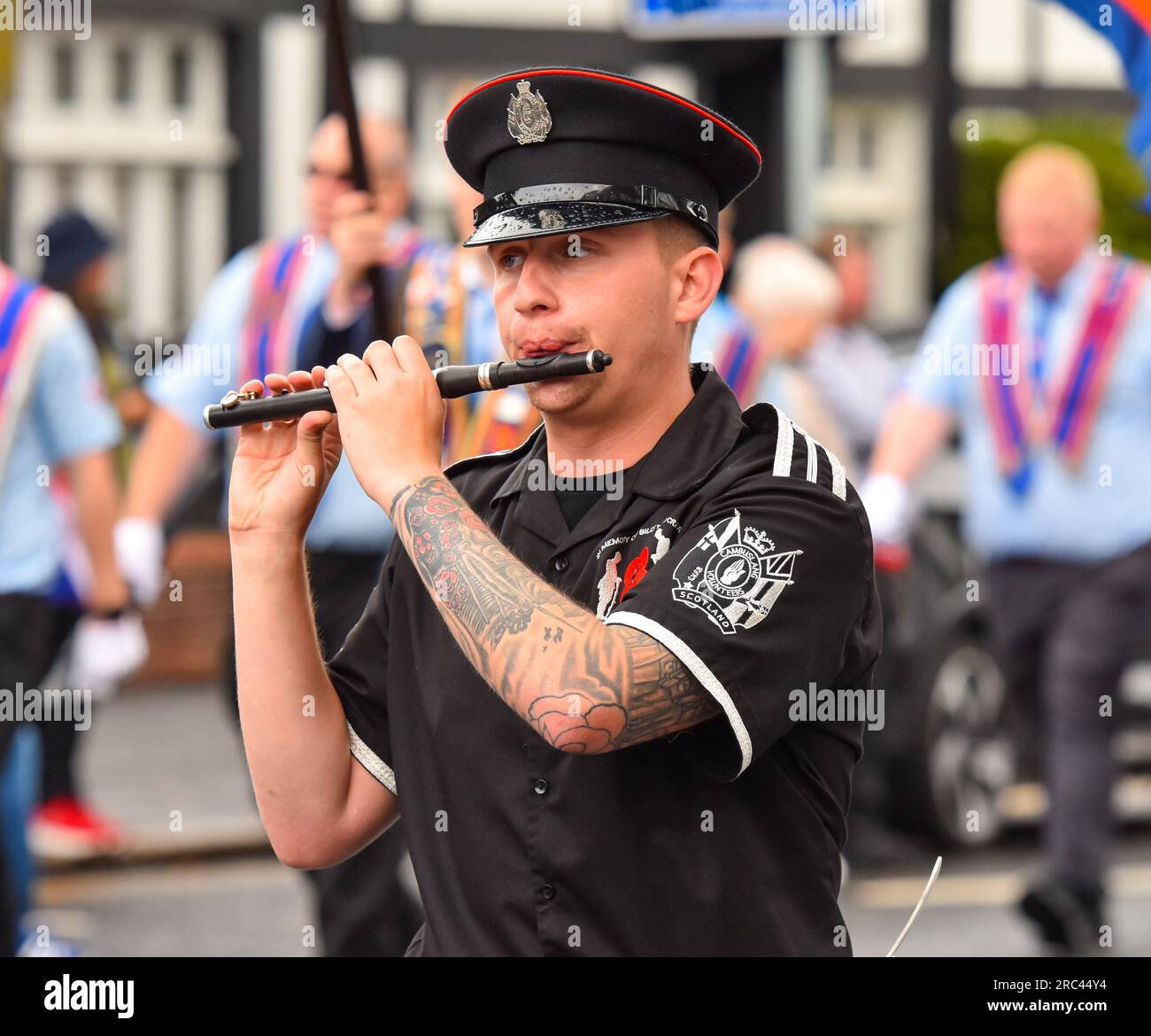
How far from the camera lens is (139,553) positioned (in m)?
6.56

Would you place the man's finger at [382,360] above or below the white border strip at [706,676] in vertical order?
above

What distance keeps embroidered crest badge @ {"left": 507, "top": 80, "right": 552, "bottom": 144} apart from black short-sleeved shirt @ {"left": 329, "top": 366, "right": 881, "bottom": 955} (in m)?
0.39

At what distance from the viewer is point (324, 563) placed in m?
5.52

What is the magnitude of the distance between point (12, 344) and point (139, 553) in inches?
52.1

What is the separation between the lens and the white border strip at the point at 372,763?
2.83m

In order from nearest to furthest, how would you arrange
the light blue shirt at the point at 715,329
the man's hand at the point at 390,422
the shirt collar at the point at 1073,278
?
the man's hand at the point at 390,422
the light blue shirt at the point at 715,329
the shirt collar at the point at 1073,278

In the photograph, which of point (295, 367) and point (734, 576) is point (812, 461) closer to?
point (734, 576)

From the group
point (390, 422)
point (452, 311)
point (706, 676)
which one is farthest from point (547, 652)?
point (452, 311)

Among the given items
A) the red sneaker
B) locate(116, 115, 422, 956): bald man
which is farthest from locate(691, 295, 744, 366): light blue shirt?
the red sneaker

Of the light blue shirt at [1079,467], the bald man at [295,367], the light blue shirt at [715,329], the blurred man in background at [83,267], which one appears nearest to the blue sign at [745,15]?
the blurred man in background at [83,267]

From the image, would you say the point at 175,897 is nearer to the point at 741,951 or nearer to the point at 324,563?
the point at 324,563

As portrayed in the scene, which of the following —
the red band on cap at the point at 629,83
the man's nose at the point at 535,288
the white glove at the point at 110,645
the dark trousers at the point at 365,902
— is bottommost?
the dark trousers at the point at 365,902

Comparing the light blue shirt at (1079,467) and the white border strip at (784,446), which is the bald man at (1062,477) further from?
the white border strip at (784,446)
